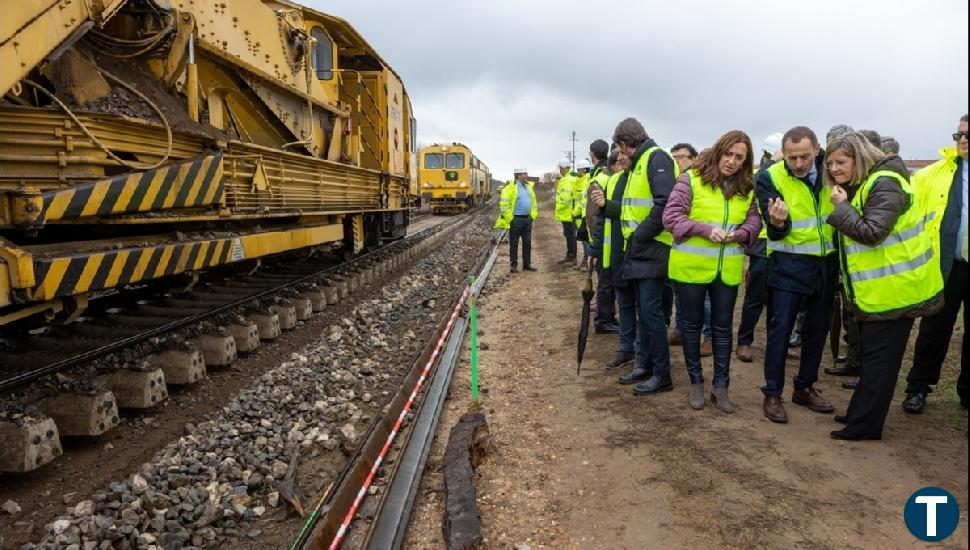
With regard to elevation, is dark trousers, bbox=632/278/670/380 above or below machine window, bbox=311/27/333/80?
below

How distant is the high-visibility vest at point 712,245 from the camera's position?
3.98m

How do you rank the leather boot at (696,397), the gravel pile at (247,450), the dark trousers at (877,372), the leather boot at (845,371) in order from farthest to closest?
the leather boot at (845,371) < the leather boot at (696,397) < the dark trousers at (877,372) < the gravel pile at (247,450)

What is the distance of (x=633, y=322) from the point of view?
527 centimetres

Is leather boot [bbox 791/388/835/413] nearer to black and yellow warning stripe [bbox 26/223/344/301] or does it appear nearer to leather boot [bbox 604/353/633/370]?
leather boot [bbox 604/353/633/370]

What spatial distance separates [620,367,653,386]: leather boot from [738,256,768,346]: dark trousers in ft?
3.92

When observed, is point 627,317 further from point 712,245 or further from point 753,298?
point 712,245

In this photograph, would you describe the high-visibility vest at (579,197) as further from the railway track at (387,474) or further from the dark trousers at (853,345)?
the railway track at (387,474)

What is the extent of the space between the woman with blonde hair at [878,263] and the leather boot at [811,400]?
0.44 m

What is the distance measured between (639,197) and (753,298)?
1.63 meters

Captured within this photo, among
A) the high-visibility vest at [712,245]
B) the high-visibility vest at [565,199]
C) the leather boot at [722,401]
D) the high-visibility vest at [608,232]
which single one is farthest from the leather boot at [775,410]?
the high-visibility vest at [565,199]

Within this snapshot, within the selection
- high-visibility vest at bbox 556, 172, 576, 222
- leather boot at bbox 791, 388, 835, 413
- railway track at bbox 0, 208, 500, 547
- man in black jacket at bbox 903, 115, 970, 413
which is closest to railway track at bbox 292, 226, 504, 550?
railway track at bbox 0, 208, 500, 547

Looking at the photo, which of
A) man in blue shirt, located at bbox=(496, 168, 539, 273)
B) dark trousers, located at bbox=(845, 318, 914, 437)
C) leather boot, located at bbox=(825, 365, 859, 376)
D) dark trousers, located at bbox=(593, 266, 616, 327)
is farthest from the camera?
man in blue shirt, located at bbox=(496, 168, 539, 273)

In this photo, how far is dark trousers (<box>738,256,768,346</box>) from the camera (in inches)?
211

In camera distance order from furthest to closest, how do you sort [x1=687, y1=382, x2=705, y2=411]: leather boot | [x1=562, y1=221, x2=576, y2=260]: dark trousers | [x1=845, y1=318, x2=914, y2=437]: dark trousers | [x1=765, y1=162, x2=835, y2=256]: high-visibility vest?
[x1=562, y1=221, x2=576, y2=260]: dark trousers < [x1=687, y1=382, x2=705, y2=411]: leather boot < [x1=765, y1=162, x2=835, y2=256]: high-visibility vest < [x1=845, y1=318, x2=914, y2=437]: dark trousers
